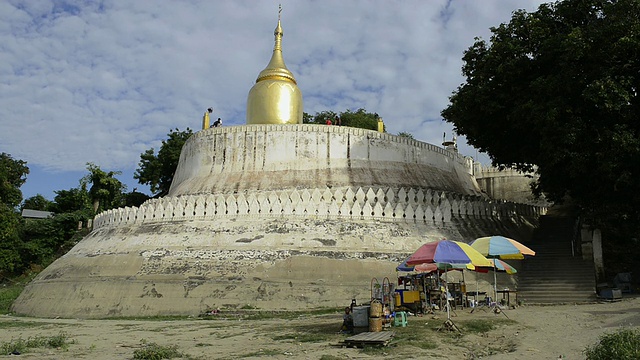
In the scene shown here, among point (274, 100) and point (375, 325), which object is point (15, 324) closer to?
→ point (375, 325)

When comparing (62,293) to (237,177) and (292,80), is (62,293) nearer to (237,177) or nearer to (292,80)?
(237,177)

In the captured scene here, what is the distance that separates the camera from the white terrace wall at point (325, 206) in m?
21.8

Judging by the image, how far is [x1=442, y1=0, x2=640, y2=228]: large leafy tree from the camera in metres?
17.1

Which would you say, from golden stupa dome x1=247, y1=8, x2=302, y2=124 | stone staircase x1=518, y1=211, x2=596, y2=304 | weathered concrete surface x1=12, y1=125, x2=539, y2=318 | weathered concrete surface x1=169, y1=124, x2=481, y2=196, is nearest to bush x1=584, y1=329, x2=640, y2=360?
stone staircase x1=518, y1=211, x2=596, y2=304

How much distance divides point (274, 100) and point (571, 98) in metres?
17.5

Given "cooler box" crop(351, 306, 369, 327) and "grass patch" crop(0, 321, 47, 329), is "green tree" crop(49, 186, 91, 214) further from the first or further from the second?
"cooler box" crop(351, 306, 369, 327)

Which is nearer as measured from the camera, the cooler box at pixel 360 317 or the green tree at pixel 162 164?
the cooler box at pixel 360 317

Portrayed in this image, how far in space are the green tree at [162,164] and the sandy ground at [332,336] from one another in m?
26.5

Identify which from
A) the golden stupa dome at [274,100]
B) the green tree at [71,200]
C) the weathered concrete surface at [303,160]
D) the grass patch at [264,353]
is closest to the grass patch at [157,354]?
the grass patch at [264,353]

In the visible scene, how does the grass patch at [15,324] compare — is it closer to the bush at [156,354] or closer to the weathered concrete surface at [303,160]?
the bush at [156,354]

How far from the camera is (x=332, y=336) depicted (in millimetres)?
11930

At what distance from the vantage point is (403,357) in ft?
32.0

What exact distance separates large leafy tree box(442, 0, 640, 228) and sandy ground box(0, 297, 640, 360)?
4.28m

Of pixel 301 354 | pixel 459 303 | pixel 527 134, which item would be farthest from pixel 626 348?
pixel 527 134
